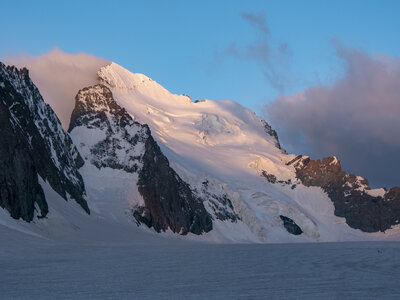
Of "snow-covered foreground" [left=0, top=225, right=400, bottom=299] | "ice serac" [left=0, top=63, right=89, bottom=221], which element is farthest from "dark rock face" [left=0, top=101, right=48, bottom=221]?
"snow-covered foreground" [left=0, top=225, right=400, bottom=299]

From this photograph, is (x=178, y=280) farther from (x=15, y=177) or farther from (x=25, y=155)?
(x=25, y=155)

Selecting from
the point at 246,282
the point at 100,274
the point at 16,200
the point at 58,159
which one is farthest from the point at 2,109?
the point at 246,282

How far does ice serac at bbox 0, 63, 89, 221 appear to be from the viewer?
4774 inches

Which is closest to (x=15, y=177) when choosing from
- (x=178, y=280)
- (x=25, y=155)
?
(x=25, y=155)

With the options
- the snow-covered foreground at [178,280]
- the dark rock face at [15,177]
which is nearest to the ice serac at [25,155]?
the dark rock face at [15,177]

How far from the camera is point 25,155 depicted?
128m

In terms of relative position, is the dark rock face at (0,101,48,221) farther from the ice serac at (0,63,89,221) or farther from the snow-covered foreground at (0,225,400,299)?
the snow-covered foreground at (0,225,400,299)

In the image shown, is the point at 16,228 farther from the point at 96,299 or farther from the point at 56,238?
the point at 96,299

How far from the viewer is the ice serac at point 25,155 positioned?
12125cm

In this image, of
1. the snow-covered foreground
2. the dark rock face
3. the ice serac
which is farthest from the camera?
the ice serac

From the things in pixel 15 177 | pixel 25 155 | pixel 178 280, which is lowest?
pixel 178 280

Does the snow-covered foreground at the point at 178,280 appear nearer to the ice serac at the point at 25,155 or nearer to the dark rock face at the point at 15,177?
the dark rock face at the point at 15,177

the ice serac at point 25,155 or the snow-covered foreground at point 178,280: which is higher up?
the ice serac at point 25,155

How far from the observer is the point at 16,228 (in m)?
108
